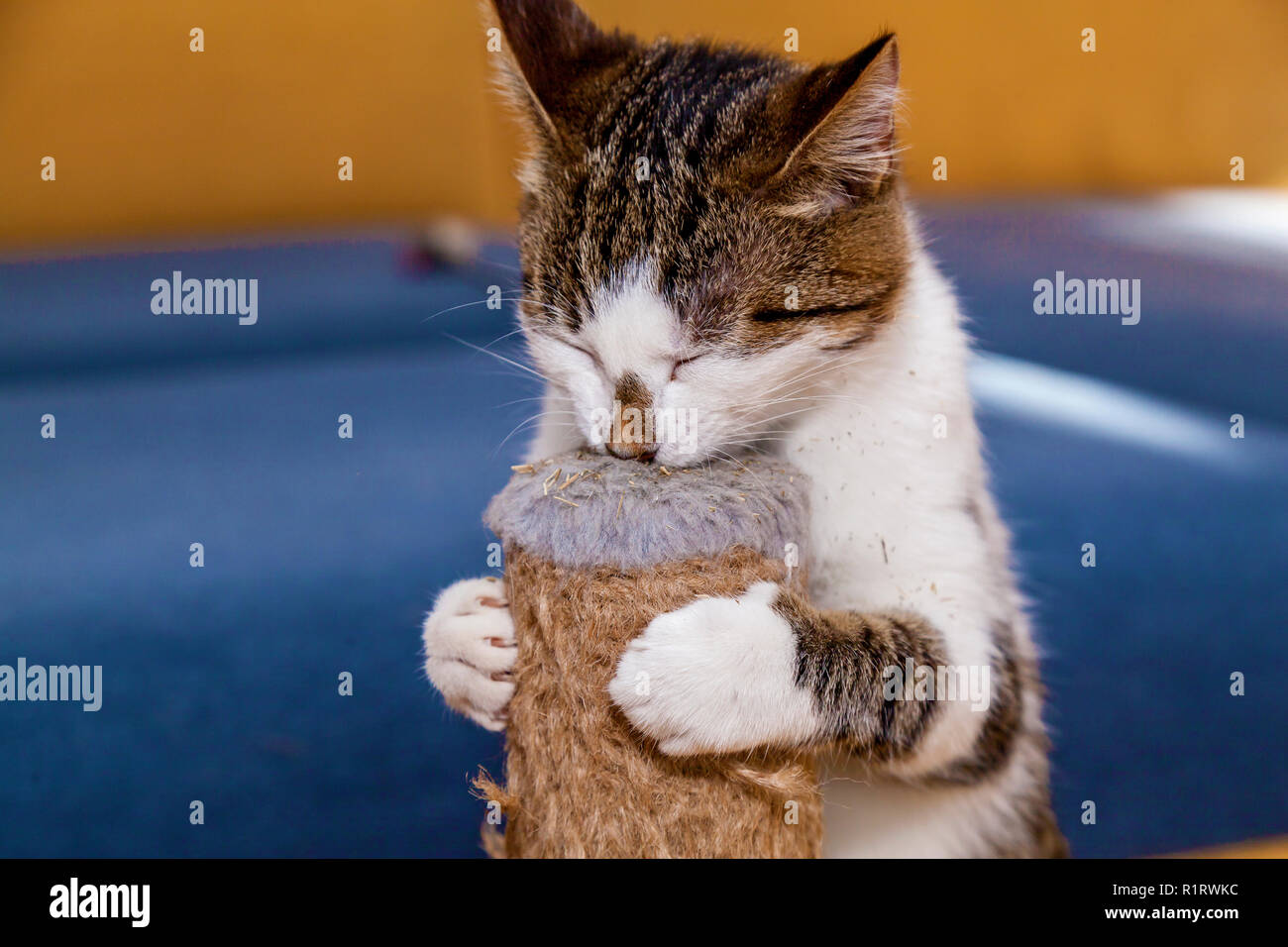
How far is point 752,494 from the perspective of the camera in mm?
1146

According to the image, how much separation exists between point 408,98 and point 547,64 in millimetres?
3770

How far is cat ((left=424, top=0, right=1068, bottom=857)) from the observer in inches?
46.3

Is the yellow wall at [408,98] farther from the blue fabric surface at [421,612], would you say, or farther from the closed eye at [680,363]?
the closed eye at [680,363]

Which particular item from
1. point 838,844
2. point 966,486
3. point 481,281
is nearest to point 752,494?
point 966,486

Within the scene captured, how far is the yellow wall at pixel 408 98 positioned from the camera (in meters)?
4.14

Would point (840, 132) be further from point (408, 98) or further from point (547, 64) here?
point (408, 98)

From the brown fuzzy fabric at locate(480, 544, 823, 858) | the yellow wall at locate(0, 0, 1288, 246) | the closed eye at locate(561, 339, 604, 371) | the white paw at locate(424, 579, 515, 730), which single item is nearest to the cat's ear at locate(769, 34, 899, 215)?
the closed eye at locate(561, 339, 604, 371)

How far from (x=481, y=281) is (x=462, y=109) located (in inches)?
41.5

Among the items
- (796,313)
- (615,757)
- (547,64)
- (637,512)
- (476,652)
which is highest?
(547,64)

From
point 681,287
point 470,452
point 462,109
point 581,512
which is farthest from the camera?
point 462,109

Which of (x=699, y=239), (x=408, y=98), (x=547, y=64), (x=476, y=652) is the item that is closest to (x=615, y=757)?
(x=476, y=652)

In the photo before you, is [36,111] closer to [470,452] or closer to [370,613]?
[470,452]

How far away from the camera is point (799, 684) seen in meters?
1.13

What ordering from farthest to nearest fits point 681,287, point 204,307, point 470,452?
point 204,307 → point 470,452 → point 681,287
